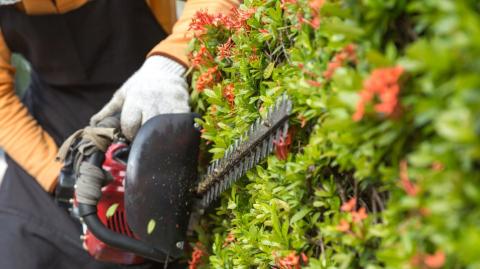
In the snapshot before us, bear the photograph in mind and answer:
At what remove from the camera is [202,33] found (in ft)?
4.29

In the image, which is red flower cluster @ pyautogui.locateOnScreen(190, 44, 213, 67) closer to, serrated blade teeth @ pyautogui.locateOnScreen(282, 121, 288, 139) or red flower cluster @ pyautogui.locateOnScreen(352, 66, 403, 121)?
serrated blade teeth @ pyautogui.locateOnScreen(282, 121, 288, 139)

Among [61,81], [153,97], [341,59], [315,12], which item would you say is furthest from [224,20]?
[61,81]

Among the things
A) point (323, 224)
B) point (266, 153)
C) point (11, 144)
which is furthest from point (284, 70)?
point (11, 144)

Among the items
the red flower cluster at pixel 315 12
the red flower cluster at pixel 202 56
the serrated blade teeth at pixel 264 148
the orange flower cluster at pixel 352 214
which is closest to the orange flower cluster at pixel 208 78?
the red flower cluster at pixel 202 56

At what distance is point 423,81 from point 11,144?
63.6 inches

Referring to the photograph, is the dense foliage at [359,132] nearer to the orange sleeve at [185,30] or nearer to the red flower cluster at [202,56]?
the red flower cluster at [202,56]

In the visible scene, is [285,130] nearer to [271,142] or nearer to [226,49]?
[271,142]

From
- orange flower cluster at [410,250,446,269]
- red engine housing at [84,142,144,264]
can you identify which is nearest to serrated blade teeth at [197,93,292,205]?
red engine housing at [84,142,144,264]

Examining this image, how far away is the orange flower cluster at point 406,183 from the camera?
1.91 ft

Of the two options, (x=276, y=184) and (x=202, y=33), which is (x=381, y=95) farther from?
(x=202, y=33)

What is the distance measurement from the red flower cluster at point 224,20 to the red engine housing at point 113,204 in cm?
37

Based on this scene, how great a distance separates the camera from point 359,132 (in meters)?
0.65

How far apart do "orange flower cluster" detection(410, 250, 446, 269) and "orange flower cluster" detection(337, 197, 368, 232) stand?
138mm

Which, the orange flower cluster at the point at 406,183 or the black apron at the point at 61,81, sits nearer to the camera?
the orange flower cluster at the point at 406,183
